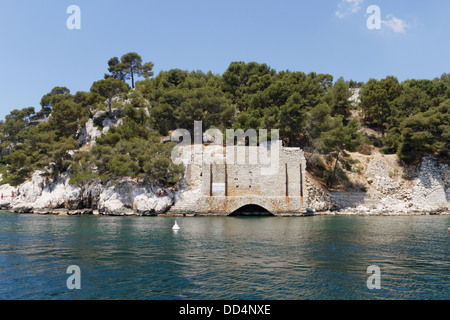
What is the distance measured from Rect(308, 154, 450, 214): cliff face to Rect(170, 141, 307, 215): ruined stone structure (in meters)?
2.97

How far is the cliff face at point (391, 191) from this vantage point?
38.8 meters

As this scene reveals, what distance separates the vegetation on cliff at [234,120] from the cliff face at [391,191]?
2544 mm

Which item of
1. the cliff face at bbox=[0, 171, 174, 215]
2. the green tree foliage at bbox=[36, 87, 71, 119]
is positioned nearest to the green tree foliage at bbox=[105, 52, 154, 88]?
the green tree foliage at bbox=[36, 87, 71, 119]

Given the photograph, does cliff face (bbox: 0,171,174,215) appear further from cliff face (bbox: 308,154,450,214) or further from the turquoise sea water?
cliff face (bbox: 308,154,450,214)

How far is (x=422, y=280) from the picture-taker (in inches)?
457

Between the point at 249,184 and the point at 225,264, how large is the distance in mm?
22500

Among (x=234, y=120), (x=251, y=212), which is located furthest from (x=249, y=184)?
(x=234, y=120)

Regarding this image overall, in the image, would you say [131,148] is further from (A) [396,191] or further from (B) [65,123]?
(A) [396,191]

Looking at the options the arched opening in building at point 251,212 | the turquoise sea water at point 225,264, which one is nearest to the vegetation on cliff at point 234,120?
the arched opening in building at point 251,212

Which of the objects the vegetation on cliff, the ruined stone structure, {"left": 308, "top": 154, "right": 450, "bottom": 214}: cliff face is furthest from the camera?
the vegetation on cliff

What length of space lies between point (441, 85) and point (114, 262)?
62.7m

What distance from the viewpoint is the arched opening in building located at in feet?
120

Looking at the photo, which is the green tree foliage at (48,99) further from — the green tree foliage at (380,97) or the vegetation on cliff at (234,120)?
the green tree foliage at (380,97)

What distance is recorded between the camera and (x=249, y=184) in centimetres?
3600
